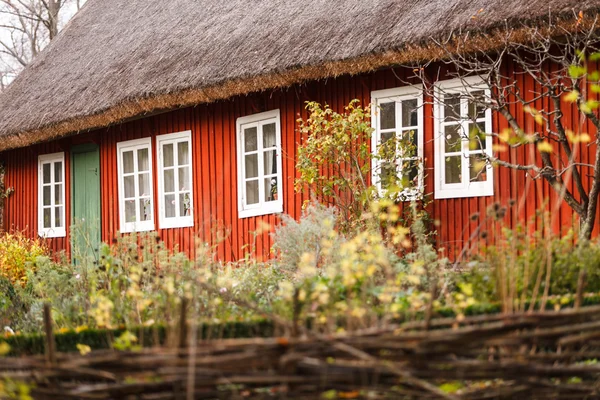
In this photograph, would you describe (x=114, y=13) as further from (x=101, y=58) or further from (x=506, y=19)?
(x=506, y=19)

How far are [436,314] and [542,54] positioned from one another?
450 cm

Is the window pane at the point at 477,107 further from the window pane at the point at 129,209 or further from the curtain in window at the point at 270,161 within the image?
the window pane at the point at 129,209

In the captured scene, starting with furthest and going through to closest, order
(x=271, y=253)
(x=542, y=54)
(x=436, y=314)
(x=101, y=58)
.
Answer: (x=101, y=58)
(x=271, y=253)
(x=542, y=54)
(x=436, y=314)

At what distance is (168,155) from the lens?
1193cm

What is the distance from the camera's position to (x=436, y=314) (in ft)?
13.3

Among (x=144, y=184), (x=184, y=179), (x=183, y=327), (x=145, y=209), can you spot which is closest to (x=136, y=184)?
(x=144, y=184)

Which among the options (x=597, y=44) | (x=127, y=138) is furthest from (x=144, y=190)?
(x=597, y=44)

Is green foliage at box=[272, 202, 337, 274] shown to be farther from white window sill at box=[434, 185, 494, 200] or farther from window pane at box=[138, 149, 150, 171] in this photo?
window pane at box=[138, 149, 150, 171]

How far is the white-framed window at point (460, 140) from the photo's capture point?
8.07 meters

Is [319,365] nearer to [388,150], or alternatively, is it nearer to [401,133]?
[388,150]

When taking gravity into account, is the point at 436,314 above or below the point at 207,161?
below

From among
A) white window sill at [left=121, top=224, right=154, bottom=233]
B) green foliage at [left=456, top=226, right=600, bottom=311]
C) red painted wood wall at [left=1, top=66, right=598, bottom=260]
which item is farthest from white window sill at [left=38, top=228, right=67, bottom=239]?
green foliage at [left=456, top=226, right=600, bottom=311]

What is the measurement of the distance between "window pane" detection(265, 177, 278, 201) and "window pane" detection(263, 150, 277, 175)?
0.10m

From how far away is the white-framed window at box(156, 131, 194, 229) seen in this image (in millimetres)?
11547
